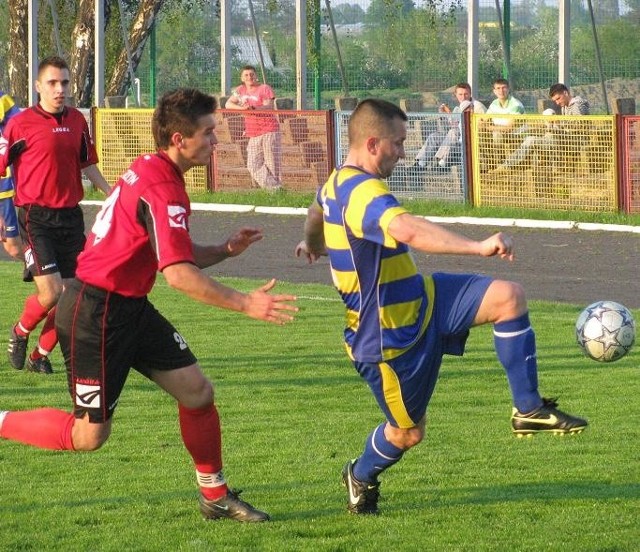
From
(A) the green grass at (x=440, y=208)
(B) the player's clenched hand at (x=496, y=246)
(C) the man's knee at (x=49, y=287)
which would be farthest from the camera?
(A) the green grass at (x=440, y=208)

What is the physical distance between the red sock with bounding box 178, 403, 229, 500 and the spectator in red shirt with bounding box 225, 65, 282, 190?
16.3 meters

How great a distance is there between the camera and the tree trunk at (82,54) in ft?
99.8

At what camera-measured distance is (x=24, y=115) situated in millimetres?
10516

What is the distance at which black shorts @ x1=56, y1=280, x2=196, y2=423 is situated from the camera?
19.9 ft

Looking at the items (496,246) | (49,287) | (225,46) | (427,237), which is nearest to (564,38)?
(225,46)

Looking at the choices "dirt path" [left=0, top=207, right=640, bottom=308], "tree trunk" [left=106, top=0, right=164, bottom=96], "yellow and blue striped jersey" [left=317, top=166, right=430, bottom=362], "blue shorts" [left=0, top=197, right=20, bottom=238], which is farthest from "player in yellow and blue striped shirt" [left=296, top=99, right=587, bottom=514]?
"tree trunk" [left=106, top=0, right=164, bottom=96]

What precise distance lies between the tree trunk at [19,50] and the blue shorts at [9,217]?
2107cm

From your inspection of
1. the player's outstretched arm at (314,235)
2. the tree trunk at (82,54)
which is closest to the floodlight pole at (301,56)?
the tree trunk at (82,54)

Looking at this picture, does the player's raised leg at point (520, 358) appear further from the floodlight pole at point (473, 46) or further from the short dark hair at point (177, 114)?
the floodlight pole at point (473, 46)

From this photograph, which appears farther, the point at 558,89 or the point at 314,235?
the point at 558,89

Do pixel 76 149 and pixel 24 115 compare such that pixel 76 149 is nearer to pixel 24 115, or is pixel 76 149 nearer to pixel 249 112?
pixel 24 115

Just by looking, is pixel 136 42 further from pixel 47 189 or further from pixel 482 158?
pixel 47 189

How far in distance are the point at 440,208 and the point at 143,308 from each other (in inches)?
597

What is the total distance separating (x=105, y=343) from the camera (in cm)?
607
